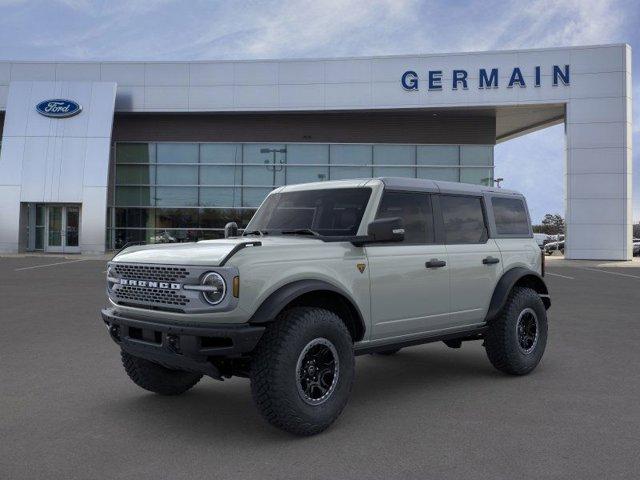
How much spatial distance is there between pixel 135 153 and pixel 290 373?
29.0 m

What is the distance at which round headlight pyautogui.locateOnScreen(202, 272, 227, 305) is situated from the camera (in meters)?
3.97

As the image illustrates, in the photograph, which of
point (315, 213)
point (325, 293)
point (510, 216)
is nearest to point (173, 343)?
point (325, 293)

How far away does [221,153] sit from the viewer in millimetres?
30344

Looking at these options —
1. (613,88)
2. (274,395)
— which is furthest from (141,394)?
(613,88)

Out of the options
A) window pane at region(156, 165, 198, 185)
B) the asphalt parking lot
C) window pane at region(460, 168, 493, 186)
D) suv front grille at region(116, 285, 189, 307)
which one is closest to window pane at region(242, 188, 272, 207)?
window pane at region(156, 165, 198, 185)

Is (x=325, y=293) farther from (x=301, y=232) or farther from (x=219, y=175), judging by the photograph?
(x=219, y=175)

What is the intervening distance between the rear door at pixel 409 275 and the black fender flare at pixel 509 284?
2.25ft

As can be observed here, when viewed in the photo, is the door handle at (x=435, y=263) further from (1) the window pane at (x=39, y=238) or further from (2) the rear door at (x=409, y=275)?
(1) the window pane at (x=39, y=238)

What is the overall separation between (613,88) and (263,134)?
1678cm

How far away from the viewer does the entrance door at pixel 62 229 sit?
29.9 meters

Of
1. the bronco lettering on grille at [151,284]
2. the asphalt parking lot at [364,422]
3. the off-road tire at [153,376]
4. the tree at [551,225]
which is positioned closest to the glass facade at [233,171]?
the asphalt parking lot at [364,422]

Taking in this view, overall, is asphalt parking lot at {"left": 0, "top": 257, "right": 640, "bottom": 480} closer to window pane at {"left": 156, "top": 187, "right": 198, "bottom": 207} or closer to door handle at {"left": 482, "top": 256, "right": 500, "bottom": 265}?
door handle at {"left": 482, "top": 256, "right": 500, "bottom": 265}

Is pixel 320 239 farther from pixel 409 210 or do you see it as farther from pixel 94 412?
pixel 94 412

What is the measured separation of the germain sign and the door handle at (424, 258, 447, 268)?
24.3m
